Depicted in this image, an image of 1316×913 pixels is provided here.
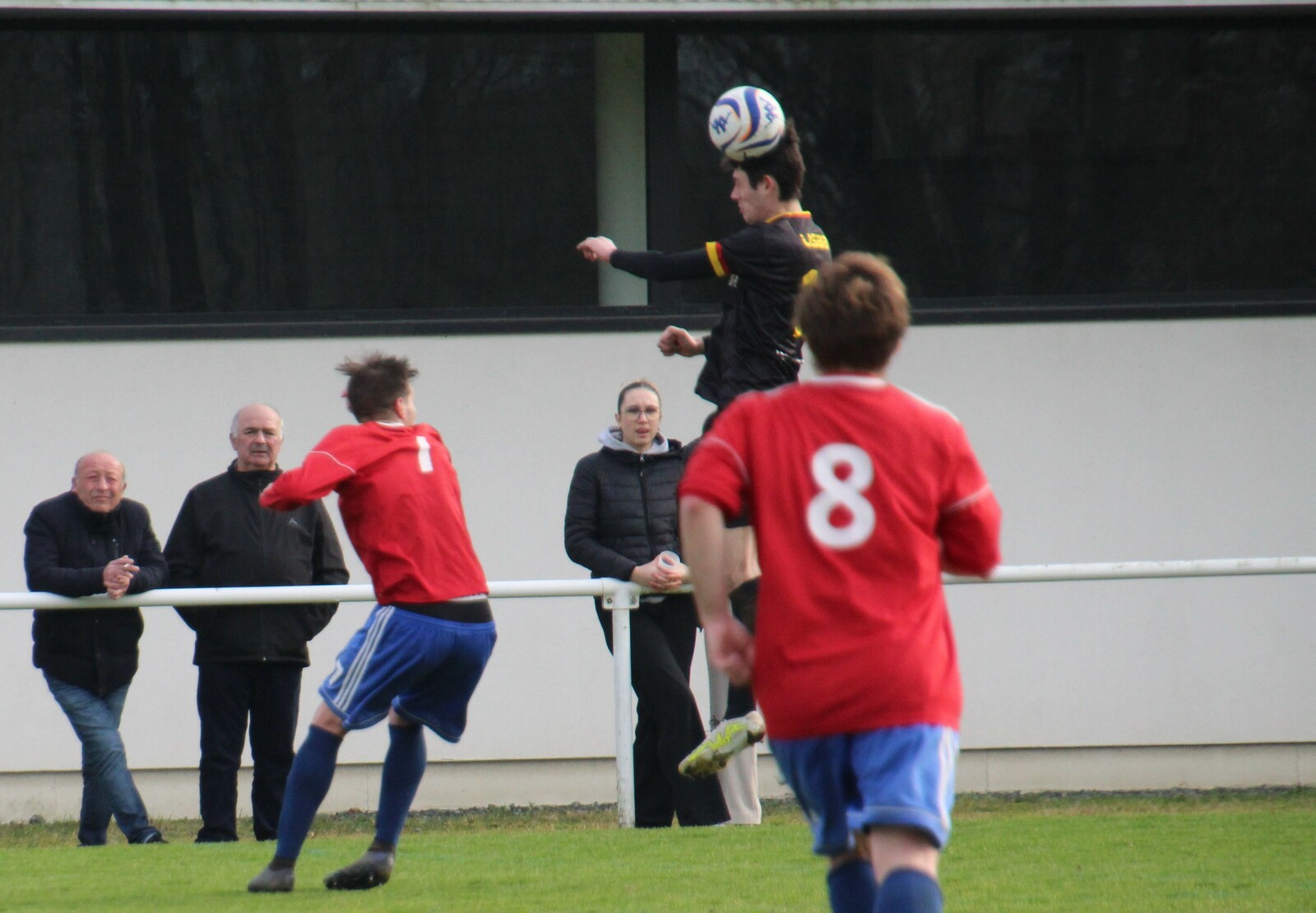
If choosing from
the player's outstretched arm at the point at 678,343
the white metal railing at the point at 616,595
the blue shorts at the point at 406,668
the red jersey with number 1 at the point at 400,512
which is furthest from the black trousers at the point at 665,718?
the player's outstretched arm at the point at 678,343

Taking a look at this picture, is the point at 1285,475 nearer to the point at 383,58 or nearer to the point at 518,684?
the point at 518,684

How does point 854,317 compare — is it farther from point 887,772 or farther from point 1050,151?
point 1050,151

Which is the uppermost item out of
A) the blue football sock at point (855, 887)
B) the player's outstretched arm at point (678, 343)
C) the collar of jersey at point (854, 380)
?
the collar of jersey at point (854, 380)

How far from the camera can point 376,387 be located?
5.61m

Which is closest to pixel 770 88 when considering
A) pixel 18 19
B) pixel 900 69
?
pixel 900 69

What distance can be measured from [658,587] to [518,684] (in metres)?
2.65

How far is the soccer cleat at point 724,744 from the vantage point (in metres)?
5.73

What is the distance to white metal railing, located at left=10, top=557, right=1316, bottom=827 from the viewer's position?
7289 millimetres

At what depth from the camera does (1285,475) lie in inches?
405

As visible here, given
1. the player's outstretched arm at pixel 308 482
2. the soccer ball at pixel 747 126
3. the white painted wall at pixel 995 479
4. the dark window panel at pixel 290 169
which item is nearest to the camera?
the player's outstretched arm at pixel 308 482

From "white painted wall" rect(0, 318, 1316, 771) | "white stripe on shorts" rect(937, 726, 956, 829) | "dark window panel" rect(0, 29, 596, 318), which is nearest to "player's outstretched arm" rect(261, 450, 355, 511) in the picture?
"white stripe on shorts" rect(937, 726, 956, 829)

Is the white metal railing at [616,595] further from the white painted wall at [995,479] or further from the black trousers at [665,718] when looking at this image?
the white painted wall at [995,479]

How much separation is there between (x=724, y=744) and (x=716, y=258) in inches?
61.6

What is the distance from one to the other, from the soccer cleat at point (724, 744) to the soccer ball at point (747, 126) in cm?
182
